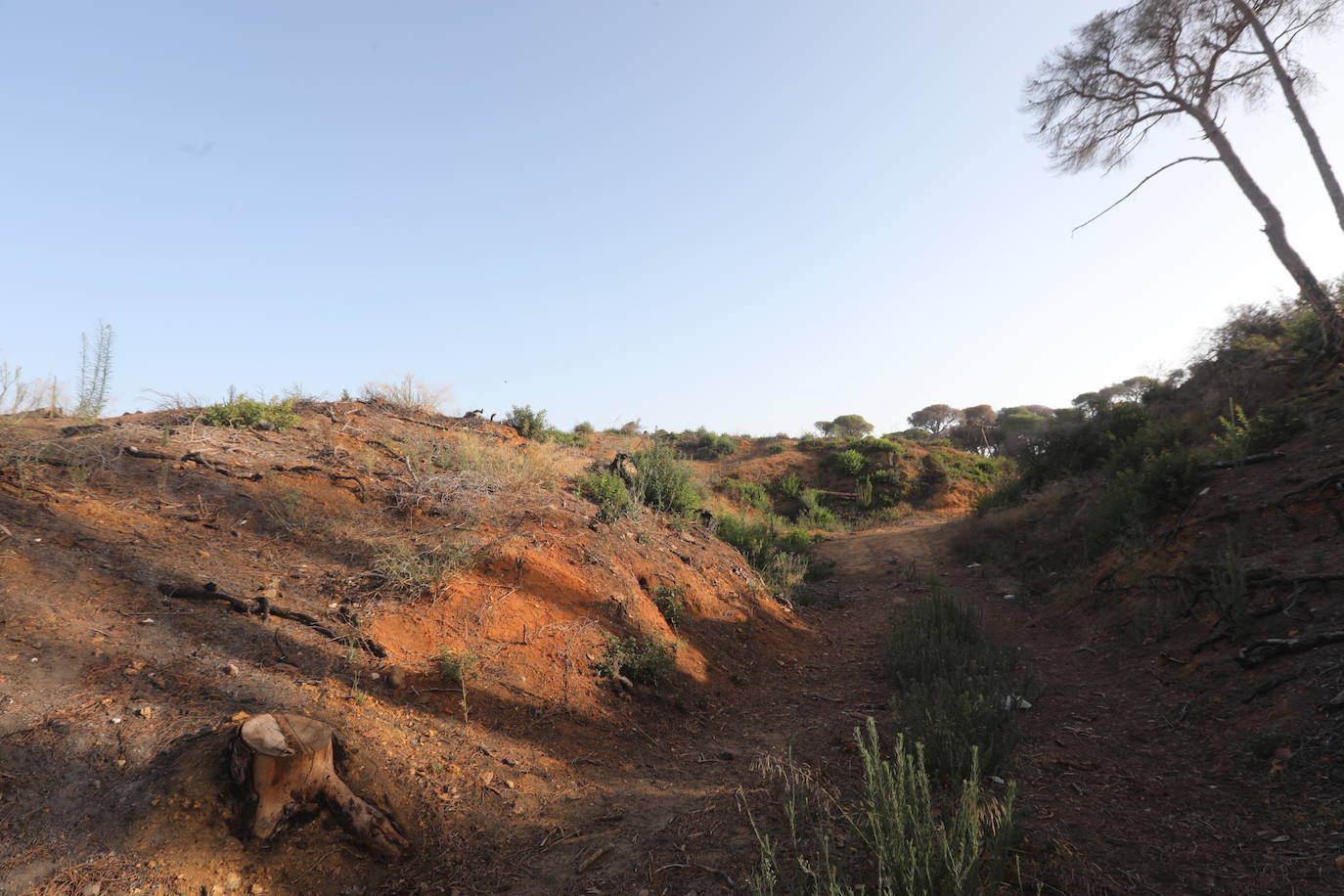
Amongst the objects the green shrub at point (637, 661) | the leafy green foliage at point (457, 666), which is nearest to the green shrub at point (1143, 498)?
the green shrub at point (637, 661)

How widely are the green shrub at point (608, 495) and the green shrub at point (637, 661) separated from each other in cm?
249

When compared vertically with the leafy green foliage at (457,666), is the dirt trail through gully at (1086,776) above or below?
below

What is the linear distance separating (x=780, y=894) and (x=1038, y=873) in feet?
3.60

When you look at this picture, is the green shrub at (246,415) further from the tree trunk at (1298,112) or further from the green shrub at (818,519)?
the tree trunk at (1298,112)

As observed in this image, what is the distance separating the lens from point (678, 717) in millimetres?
5043

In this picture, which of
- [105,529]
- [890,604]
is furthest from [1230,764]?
[105,529]

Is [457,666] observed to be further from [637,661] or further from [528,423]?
[528,423]

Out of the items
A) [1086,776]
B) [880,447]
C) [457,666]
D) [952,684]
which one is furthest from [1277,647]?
[880,447]

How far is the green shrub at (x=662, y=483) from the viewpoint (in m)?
9.34

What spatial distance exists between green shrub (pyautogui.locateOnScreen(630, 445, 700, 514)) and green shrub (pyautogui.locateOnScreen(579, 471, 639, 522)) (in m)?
0.59

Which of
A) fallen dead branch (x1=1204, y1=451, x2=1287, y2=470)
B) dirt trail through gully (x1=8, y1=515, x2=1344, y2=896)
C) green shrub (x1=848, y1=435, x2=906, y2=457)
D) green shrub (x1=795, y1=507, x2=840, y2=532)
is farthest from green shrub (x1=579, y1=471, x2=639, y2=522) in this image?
green shrub (x1=848, y1=435, x2=906, y2=457)

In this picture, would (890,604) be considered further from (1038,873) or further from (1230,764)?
(1038,873)

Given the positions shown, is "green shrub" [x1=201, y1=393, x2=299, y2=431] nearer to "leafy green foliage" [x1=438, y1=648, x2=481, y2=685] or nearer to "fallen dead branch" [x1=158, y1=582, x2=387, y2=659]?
"fallen dead branch" [x1=158, y1=582, x2=387, y2=659]

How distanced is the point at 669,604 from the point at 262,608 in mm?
3699
